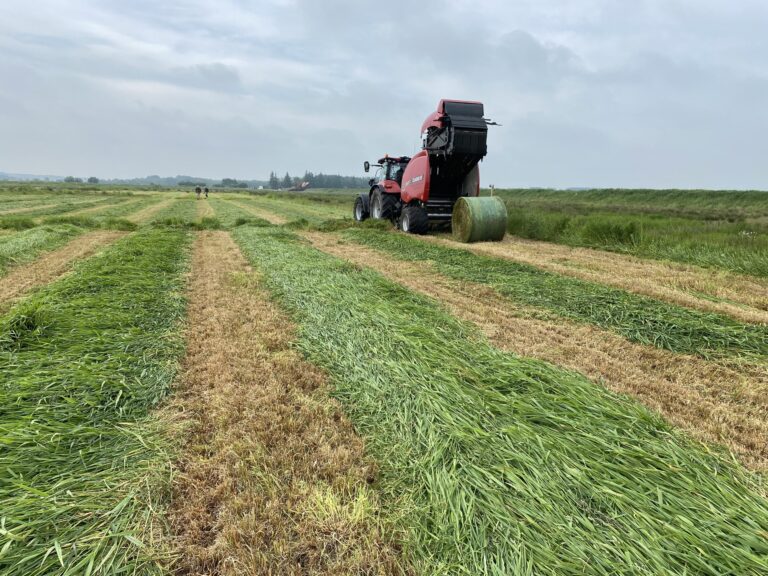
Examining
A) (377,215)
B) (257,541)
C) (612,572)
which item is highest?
(377,215)

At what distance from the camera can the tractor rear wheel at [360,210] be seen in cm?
1813

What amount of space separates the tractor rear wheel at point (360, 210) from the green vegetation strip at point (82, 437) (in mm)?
13910

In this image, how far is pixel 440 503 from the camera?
2037 millimetres

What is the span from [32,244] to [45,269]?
3.04 m

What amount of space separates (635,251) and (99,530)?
39.2 feet

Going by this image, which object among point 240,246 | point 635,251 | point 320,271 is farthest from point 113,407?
point 635,251

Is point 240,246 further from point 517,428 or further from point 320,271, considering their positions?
point 517,428

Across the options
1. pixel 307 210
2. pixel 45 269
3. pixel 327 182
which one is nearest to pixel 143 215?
pixel 307 210

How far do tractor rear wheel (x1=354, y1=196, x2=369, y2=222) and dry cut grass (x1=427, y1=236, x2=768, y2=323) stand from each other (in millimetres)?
7714

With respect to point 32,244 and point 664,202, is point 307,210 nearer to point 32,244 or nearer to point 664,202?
point 32,244

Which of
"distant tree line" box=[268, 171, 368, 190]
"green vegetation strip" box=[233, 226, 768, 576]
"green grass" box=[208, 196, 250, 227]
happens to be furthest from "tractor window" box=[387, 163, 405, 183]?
"distant tree line" box=[268, 171, 368, 190]

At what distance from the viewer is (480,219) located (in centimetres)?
1191

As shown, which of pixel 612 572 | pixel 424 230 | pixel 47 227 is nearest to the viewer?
pixel 612 572

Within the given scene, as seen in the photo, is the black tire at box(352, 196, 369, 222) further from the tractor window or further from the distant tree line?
the distant tree line
